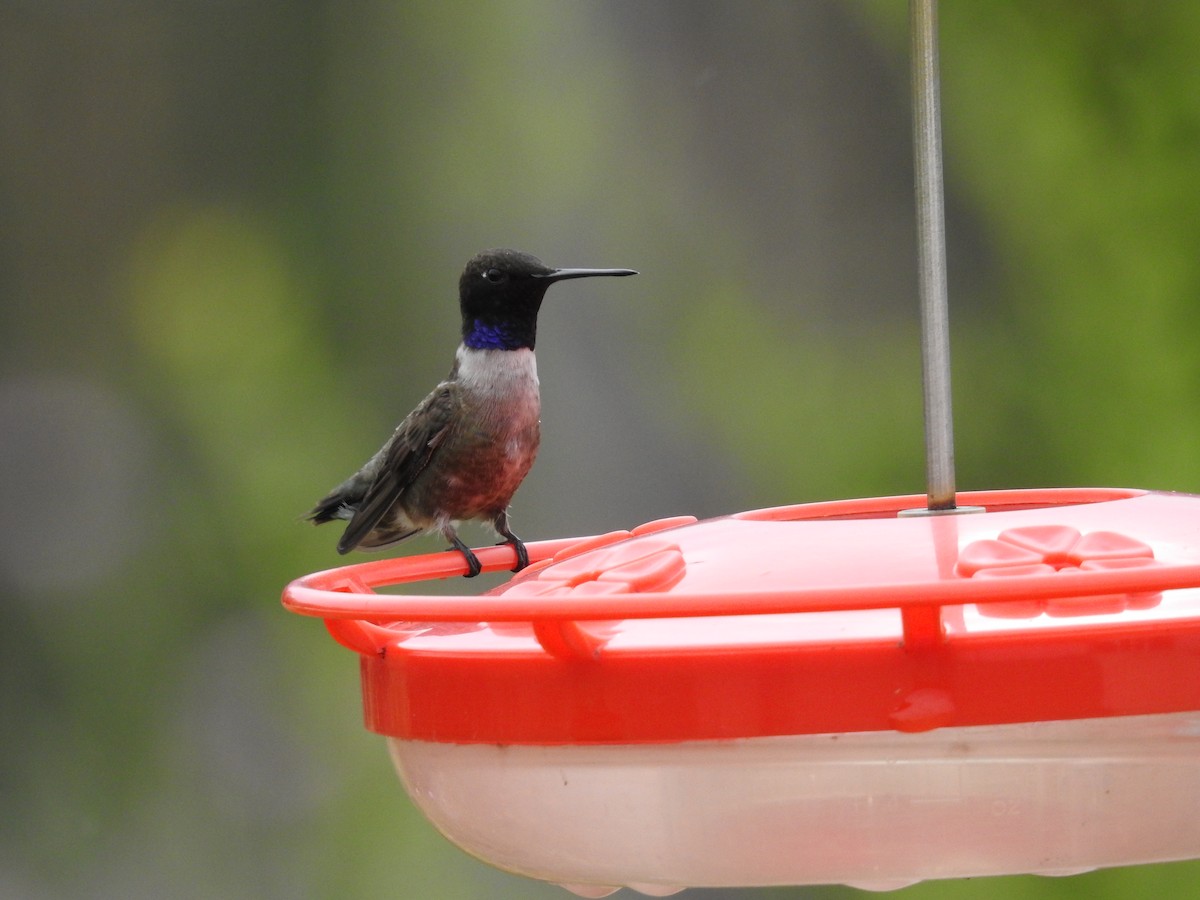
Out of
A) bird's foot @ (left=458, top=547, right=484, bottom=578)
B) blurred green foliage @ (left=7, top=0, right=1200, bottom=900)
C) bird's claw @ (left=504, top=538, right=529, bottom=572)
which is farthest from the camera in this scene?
blurred green foliage @ (left=7, top=0, right=1200, bottom=900)

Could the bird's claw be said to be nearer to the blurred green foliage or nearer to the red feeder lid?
the red feeder lid

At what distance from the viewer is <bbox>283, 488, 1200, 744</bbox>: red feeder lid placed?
2.97ft

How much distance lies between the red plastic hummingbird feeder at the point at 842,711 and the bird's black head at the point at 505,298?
188 cm

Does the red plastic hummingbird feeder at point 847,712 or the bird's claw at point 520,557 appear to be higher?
the red plastic hummingbird feeder at point 847,712

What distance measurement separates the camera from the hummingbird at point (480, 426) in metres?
2.80

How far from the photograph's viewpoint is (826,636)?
3.12 feet

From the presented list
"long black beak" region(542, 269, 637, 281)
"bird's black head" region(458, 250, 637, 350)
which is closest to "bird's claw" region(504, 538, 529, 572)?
"long black beak" region(542, 269, 637, 281)

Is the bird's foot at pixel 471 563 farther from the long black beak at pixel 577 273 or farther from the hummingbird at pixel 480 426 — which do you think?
the hummingbird at pixel 480 426

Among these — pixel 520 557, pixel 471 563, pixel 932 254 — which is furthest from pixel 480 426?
pixel 932 254

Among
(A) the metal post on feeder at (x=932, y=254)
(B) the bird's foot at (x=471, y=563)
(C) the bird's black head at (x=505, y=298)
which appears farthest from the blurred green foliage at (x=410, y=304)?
(A) the metal post on feeder at (x=932, y=254)

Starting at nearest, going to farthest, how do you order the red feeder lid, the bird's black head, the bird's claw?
the red feeder lid → the bird's claw → the bird's black head

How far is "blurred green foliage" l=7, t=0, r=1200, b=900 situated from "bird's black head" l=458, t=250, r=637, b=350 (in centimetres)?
112

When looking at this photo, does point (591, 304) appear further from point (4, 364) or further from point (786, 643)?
point (786, 643)

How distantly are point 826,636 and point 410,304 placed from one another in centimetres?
341
